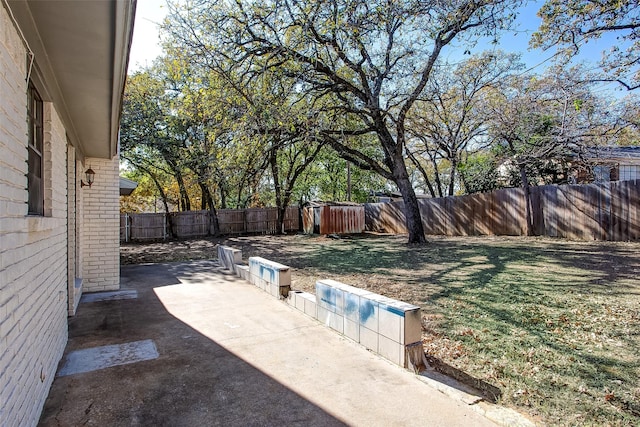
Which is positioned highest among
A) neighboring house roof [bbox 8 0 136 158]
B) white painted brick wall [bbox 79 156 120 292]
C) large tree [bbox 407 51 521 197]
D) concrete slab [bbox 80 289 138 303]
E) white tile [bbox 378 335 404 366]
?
large tree [bbox 407 51 521 197]

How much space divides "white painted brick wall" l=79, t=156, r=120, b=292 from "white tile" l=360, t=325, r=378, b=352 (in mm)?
5333

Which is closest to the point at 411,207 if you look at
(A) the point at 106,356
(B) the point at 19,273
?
(A) the point at 106,356

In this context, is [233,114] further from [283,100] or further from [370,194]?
[370,194]

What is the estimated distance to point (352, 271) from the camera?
762 centimetres

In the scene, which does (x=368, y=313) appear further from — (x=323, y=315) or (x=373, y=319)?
(x=323, y=315)

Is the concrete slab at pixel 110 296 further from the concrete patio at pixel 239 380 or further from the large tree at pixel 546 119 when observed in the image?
the large tree at pixel 546 119

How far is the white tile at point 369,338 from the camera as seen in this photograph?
11.7ft

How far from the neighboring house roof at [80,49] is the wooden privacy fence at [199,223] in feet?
45.7

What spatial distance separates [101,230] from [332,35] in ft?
21.6

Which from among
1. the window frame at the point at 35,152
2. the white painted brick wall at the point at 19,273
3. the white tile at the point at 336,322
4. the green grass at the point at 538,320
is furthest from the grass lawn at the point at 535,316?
the window frame at the point at 35,152

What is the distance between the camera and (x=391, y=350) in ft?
11.0

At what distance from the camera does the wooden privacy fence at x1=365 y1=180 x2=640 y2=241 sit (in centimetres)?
964

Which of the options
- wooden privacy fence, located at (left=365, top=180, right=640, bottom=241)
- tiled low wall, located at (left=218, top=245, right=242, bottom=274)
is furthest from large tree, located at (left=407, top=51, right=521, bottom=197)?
tiled low wall, located at (left=218, top=245, right=242, bottom=274)

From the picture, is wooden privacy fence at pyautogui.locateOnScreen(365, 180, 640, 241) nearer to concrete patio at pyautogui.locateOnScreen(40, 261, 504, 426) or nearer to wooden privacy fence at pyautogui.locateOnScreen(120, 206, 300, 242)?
wooden privacy fence at pyautogui.locateOnScreen(120, 206, 300, 242)
